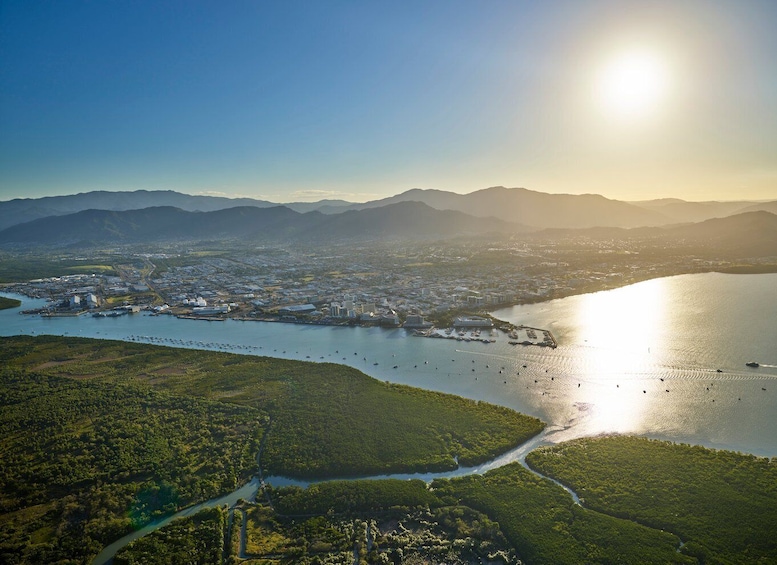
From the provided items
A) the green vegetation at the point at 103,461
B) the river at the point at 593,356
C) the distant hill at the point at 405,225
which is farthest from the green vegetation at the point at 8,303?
the distant hill at the point at 405,225

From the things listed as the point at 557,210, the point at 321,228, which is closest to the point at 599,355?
the point at 321,228

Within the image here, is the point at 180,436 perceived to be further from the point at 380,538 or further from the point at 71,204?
the point at 71,204

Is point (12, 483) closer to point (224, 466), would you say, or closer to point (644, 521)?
point (224, 466)

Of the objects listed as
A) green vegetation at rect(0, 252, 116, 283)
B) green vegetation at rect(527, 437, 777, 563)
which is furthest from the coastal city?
green vegetation at rect(527, 437, 777, 563)

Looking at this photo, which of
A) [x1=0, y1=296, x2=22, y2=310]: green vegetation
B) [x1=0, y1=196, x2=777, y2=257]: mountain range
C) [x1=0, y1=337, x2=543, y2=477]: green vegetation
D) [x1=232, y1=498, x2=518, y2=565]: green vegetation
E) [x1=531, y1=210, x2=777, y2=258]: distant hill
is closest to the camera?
[x1=232, y1=498, x2=518, y2=565]: green vegetation

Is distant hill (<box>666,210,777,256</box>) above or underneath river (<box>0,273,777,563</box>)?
above

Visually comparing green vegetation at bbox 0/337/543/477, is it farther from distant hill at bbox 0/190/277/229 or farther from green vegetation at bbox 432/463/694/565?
distant hill at bbox 0/190/277/229

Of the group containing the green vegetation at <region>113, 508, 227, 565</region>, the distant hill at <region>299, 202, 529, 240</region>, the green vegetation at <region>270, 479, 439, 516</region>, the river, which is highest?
the distant hill at <region>299, 202, 529, 240</region>
